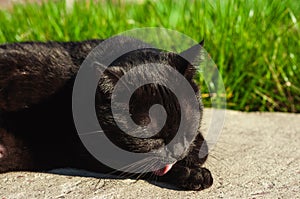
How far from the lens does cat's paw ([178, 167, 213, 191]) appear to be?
1.82 metres

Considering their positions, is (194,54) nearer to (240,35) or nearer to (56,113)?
(56,113)

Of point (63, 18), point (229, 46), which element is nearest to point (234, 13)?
point (229, 46)

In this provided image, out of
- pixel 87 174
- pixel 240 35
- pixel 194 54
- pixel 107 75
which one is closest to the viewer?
pixel 107 75

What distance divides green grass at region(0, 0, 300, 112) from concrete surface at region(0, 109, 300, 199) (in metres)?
0.65

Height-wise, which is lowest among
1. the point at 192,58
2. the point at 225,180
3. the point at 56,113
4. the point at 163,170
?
the point at 225,180

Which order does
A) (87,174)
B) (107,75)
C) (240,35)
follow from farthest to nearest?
(240,35), (87,174), (107,75)

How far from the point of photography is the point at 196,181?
1.82 meters

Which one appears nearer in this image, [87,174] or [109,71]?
[109,71]

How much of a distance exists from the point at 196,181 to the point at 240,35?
5.01 ft

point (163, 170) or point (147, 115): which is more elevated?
point (147, 115)

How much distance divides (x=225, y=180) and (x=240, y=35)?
1414 mm

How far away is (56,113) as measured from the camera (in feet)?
6.45

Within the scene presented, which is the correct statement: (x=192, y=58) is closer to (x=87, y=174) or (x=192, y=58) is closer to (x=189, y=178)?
(x=189, y=178)

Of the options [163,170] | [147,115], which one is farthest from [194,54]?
[163,170]
